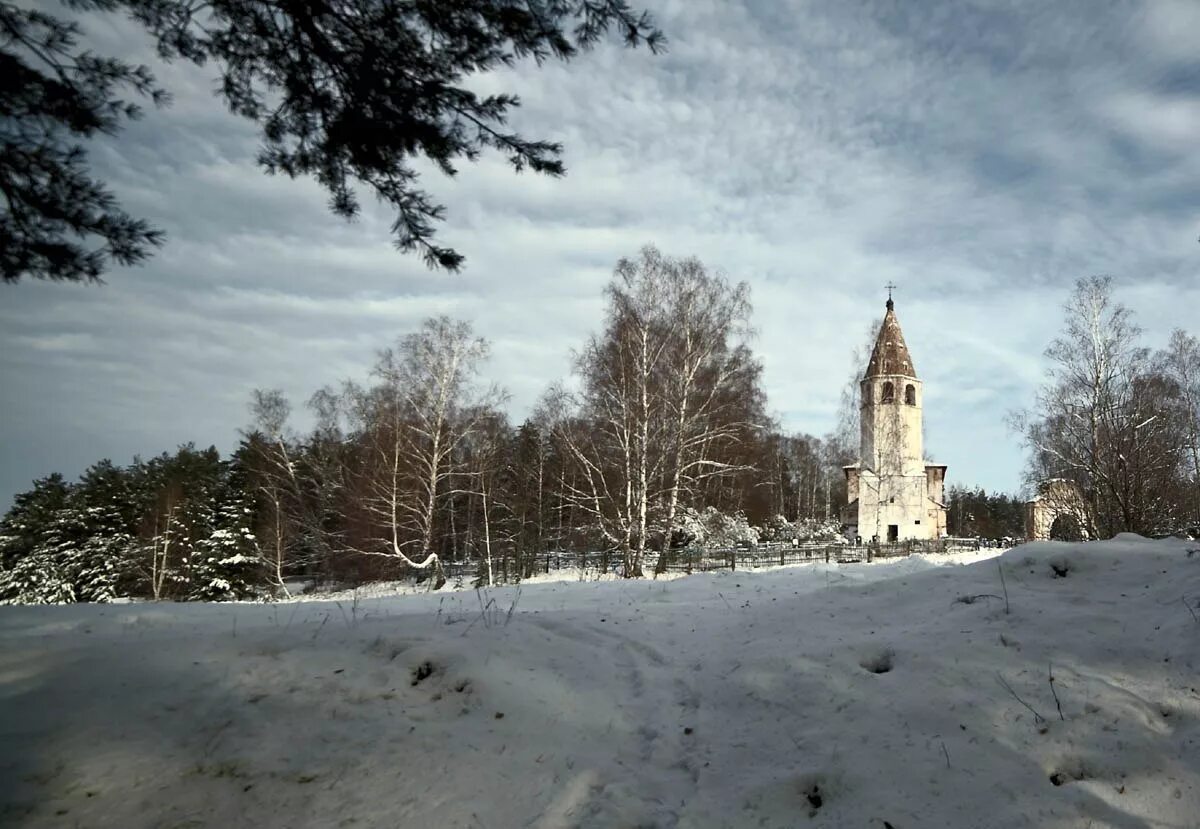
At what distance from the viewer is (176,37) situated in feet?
12.6

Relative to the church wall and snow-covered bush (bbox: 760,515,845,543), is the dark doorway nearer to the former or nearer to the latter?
the church wall

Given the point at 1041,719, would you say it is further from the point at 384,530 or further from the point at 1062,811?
the point at 384,530

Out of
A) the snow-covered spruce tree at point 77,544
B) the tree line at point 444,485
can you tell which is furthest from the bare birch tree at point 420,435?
the snow-covered spruce tree at point 77,544

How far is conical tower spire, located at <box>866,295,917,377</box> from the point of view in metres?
30.4

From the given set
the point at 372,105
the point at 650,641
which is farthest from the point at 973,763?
the point at 372,105

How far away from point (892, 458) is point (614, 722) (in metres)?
28.2

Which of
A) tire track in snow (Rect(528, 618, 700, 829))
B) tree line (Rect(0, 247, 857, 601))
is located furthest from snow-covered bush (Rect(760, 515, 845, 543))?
tire track in snow (Rect(528, 618, 700, 829))

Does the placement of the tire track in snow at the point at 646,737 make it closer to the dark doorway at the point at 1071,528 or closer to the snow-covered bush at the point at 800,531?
the dark doorway at the point at 1071,528

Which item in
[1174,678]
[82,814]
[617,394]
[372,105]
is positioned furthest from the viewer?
[617,394]

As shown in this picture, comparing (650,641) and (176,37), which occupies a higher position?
(176,37)

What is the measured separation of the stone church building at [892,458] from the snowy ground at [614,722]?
24598 millimetres

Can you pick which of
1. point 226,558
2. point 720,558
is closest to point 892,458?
point 720,558

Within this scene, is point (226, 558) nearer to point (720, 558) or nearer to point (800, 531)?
point (720, 558)

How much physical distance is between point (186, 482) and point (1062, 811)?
36204 millimetres
